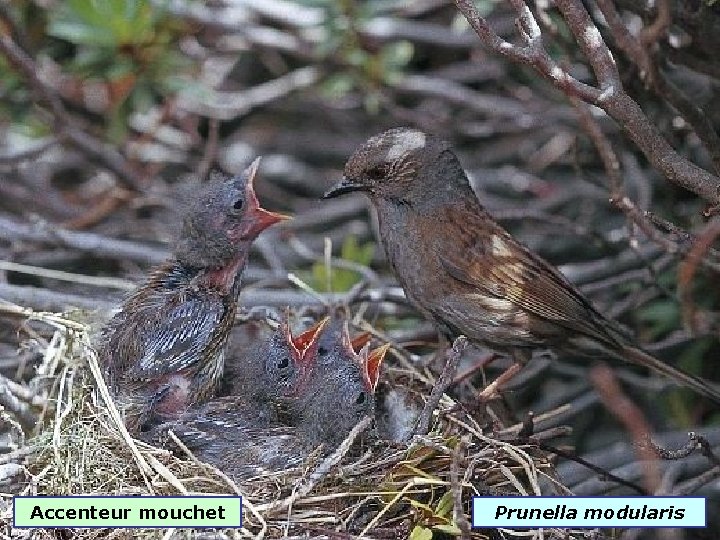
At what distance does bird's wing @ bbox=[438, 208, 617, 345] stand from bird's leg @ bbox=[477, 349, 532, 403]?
0.17 meters

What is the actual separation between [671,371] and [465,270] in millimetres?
773

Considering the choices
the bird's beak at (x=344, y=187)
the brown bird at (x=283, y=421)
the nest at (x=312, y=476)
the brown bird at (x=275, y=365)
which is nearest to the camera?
the nest at (x=312, y=476)

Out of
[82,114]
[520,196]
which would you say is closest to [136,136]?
[82,114]

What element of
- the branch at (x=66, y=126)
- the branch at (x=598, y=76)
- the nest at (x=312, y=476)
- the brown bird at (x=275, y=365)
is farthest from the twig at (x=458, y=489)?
the branch at (x=66, y=126)

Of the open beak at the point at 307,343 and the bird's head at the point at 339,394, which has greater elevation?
the bird's head at the point at 339,394

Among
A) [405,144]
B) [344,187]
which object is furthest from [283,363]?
[405,144]

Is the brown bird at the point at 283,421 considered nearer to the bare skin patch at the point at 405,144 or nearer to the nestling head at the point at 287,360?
the nestling head at the point at 287,360

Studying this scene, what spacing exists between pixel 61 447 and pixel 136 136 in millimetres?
2966

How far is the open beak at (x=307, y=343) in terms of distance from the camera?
4.02 m

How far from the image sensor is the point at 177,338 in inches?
151

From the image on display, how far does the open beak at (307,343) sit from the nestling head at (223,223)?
1.19 feet

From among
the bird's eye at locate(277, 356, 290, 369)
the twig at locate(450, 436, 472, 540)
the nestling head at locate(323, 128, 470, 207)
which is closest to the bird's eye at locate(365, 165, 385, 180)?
the nestling head at locate(323, 128, 470, 207)

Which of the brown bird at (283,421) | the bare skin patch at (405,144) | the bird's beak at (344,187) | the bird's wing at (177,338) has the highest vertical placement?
the bare skin patch at (405,144)

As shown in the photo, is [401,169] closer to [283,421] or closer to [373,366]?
[373,366]
